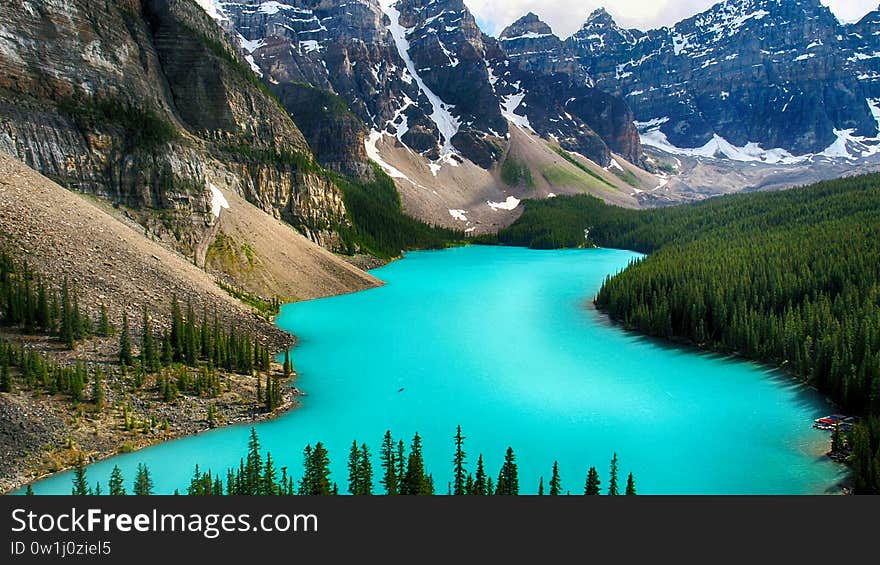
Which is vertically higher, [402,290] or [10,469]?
[402,290]

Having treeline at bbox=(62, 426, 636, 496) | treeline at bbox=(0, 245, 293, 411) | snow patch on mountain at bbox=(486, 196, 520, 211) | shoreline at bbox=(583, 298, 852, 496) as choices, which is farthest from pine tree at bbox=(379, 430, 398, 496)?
snow patch on mountain at bbox=(486, 196, 520, 211)

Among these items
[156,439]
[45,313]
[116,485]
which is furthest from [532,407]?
[45,313]

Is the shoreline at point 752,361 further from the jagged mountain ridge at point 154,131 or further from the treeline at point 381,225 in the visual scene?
the treeline at point 381,225

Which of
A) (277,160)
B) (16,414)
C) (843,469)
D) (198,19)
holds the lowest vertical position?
(843,469)

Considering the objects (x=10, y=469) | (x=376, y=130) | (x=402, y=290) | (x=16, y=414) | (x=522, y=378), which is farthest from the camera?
(x=376, y=130)

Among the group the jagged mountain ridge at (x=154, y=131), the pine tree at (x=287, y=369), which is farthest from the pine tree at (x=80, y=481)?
the jagged mountain ridge at (x=154, y=131)

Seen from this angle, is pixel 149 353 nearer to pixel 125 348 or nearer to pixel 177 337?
pixel 125 348

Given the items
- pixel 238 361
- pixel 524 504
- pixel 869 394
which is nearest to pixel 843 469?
pixel 869 394

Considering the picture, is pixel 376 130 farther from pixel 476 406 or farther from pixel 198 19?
pixel 476 406
